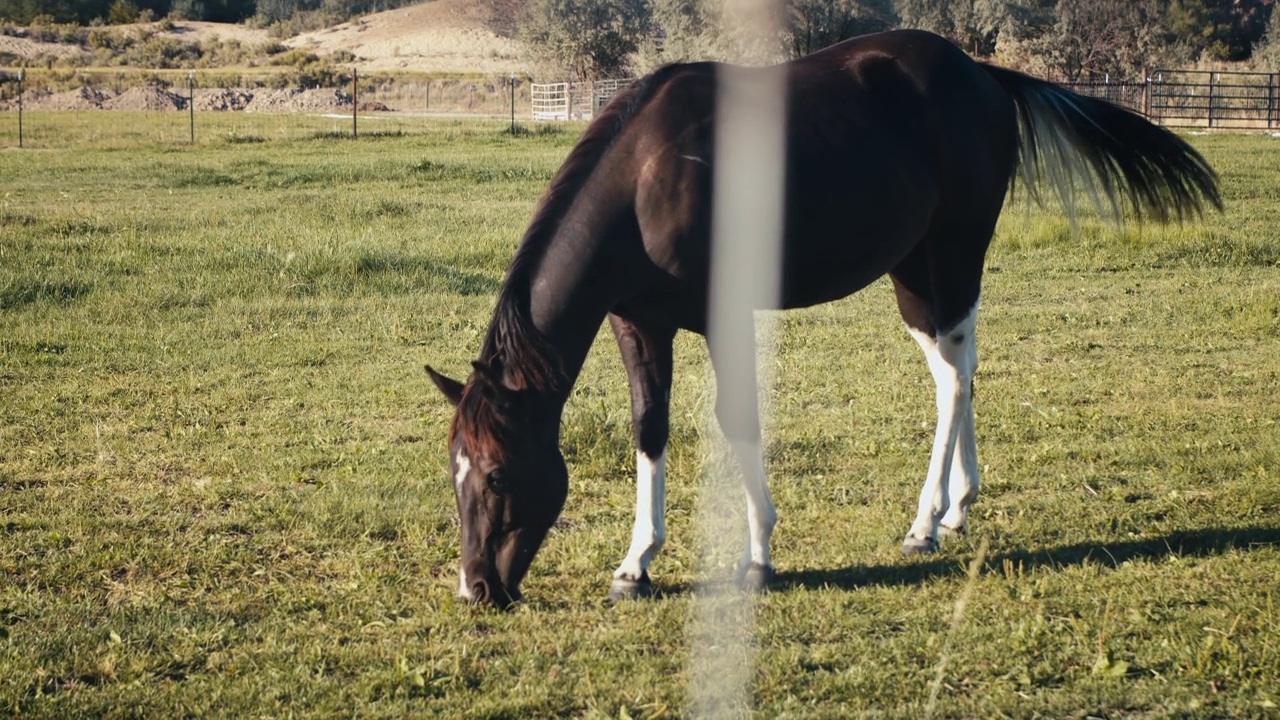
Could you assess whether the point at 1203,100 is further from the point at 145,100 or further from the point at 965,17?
the point at 145,100

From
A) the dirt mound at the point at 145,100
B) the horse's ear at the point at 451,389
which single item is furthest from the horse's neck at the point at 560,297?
the dirt mound at the point at 145,100

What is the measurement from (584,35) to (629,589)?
5322cm

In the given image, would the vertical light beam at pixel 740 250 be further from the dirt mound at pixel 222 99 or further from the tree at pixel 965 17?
the dirt mound at pixel 222 99

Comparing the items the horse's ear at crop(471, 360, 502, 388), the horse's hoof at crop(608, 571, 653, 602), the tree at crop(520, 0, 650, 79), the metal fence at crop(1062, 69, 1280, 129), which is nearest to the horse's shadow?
the horse's hoof at crop(608, 571, 653, 602)

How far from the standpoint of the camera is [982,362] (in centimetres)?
806

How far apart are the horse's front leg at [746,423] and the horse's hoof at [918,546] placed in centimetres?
62

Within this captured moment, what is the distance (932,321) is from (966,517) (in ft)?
2.74

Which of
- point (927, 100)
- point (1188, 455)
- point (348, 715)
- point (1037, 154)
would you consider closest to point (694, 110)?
point (927, 100)

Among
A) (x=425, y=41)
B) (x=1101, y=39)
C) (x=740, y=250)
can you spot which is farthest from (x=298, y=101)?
(x=740, y=250)

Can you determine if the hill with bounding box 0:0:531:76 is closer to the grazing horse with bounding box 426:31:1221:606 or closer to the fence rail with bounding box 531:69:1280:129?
the fence rail with bounding box 531:69:1280:129

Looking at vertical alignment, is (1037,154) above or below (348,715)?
above

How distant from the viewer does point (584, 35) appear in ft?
181

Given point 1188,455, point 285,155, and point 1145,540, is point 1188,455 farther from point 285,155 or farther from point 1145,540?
point 285,155

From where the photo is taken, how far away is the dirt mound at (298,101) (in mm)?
52250
